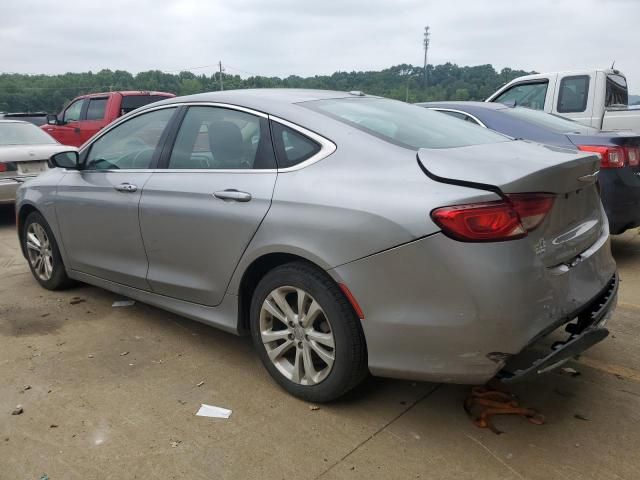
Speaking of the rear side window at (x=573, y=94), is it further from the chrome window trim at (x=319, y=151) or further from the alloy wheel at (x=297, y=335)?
the alloy wheel at (x=297, y=335)

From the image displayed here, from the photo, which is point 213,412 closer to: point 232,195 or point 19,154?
point 232,195

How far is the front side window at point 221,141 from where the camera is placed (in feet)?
9.77

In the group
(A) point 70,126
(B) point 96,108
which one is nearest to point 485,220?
(B) point 96,108

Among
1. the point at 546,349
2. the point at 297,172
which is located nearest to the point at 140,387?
the point at 297,172

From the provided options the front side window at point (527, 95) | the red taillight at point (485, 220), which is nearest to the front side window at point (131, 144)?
the red taillight at point (485, 220)

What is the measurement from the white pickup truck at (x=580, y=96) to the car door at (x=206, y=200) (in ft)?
17.9

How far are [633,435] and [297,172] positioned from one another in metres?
1.95

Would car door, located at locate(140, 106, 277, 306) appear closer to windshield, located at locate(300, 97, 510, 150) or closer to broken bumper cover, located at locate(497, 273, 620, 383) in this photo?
windshield, located at locate(300, 97, 510, 150)

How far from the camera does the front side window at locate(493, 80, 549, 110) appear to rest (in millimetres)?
8086

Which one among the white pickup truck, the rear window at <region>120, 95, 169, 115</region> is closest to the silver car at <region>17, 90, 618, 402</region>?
the white pickup truck

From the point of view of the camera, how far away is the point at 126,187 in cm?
362

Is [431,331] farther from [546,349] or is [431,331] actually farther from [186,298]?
[186,298]

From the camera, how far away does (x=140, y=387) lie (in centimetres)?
304

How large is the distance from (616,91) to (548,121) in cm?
346
